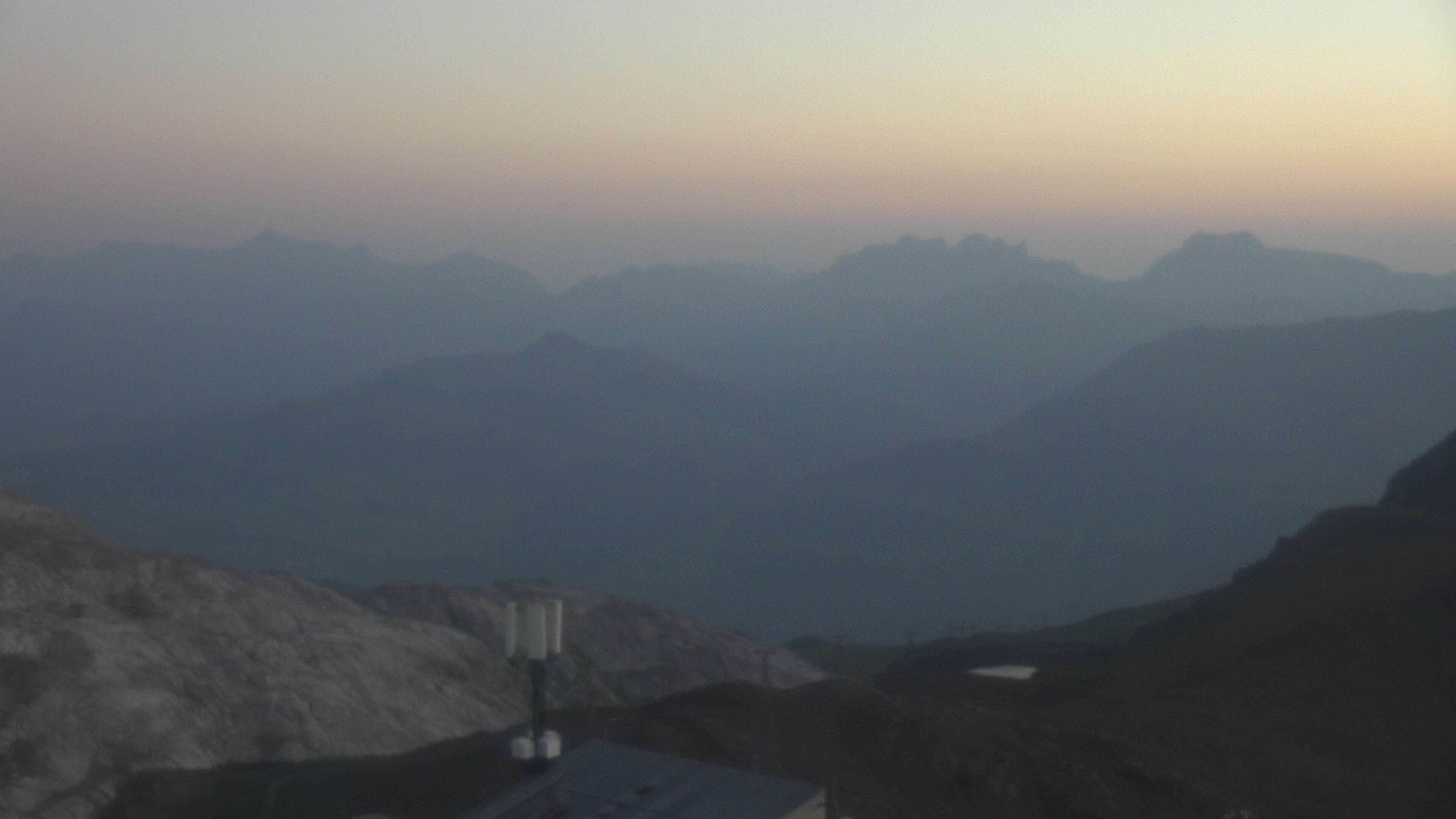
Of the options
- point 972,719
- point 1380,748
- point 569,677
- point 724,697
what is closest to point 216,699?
point 724,697

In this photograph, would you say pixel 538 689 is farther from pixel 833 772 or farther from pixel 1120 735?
pixel 1120 735

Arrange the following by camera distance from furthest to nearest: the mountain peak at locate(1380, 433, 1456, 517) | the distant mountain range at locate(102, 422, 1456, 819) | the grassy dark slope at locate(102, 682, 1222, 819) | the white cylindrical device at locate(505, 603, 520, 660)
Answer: the mountain peak at locate(1380, 433, 1456, 517), the distant mountain range at locate(102, 422, 1456, 819), the grassy dark slope at locate(102, 682, 1222, 819), the white cylindrical device at locate(505, 603, 520, 660)

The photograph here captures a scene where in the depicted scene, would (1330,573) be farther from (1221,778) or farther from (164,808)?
(164,808)

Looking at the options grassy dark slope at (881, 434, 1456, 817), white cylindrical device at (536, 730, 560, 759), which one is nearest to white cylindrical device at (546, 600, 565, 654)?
white cylindrical device at (536, 730, 560, 759)

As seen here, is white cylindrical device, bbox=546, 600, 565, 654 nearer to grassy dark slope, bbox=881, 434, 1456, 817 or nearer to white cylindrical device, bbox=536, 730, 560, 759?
white cylindrical device, bbox=536, 730, 560, 759

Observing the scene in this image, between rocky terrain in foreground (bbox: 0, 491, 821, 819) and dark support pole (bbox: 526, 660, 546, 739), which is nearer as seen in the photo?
dark support pole (bbox: 526, 660, 546, 739)

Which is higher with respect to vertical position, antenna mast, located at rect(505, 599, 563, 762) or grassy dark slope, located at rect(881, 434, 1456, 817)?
antenna mast, located at rect(505, 599, 563, 762)

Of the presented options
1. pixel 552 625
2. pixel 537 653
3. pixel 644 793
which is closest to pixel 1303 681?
pixel 644 793
